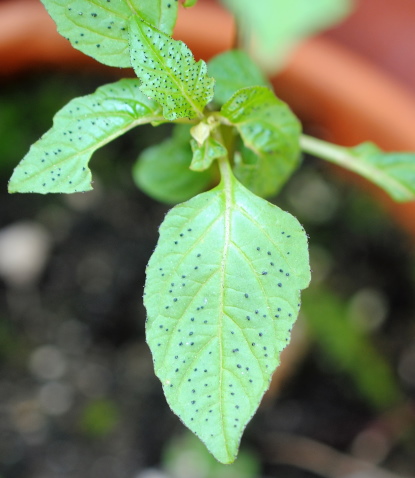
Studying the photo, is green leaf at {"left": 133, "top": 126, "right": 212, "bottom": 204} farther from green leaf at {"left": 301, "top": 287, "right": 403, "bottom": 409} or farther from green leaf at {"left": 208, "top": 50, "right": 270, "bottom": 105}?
green leaf at {"left": 301, "top": 287, "right": 403, "bottom": 409}

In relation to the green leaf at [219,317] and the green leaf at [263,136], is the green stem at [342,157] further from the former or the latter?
the green leaf at [219,317]

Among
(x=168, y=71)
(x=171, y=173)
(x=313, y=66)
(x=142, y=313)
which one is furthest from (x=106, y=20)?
(x=142, y=313)

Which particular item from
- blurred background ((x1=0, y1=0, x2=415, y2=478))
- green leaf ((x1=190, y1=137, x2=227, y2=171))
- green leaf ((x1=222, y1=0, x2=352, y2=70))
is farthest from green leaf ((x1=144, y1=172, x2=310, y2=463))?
blurred background ((x1=0, y1=0, x2=415, y2=478))

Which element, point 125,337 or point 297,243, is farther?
point 125,337

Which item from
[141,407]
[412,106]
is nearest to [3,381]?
[141,407]

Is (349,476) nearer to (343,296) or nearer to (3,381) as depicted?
(343,296)
